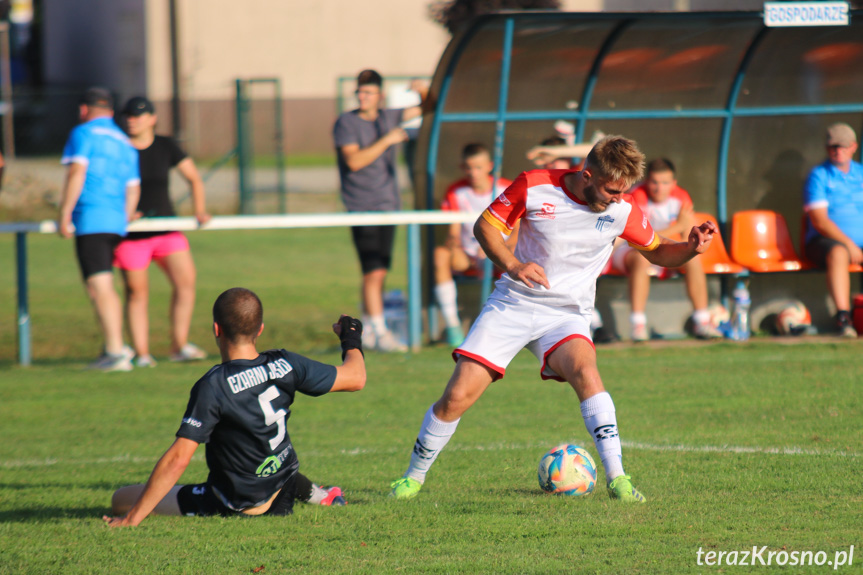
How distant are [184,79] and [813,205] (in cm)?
2792

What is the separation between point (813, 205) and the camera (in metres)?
9.67

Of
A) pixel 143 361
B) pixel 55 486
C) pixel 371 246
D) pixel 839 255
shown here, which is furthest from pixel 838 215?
pixel 55 486

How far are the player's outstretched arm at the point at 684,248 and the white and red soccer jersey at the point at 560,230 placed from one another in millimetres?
134

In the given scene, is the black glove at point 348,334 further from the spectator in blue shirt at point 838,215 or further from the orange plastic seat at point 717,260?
the spectator in blue shirt at point 838,215

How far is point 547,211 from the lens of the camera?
16.4 ft

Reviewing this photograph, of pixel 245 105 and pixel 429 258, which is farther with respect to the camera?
pixel 245 105

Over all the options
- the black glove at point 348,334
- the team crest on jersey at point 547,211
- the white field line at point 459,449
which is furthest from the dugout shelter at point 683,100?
the black glove at point 348,334

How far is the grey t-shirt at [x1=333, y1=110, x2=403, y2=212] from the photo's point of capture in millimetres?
9656

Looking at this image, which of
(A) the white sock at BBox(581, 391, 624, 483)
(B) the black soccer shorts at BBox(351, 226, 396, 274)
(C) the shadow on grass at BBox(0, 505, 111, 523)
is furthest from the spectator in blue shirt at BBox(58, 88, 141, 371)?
(A) the white sock at BBox(581, 391, 624, 483)

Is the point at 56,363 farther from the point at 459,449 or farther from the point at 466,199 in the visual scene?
the point at 459,449

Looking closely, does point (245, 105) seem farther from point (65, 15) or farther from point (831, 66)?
point (65, 15)

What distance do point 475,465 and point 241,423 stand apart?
173cm

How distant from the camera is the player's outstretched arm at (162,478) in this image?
170 inches

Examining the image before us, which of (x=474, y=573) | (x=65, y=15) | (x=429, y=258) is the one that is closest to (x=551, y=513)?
(x=474, y=573)
